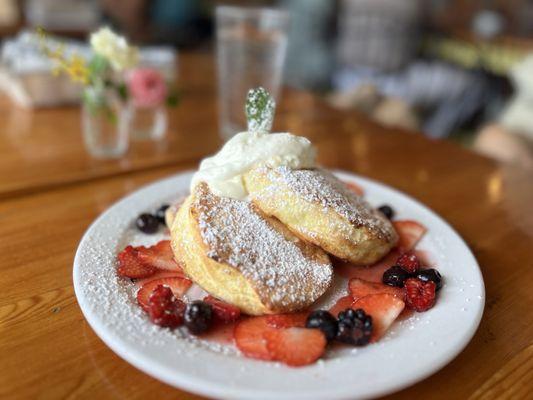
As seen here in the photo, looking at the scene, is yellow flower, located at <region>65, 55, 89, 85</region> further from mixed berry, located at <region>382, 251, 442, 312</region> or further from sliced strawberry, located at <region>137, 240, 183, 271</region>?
mixed berry, located at <region>382, 251, 442, 312</region>

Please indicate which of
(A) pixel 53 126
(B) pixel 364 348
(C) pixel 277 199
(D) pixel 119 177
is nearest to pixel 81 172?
(D) pixel 119 177

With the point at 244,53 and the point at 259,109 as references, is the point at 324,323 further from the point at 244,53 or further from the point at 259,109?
the point at 244,53

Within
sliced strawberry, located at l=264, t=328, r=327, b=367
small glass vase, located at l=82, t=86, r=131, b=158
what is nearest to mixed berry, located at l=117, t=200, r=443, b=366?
sliced strawberry, located at l=264, t=328, r=327, b=367

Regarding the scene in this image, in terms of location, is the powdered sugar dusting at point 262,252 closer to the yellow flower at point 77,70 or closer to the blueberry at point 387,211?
the blueberry at point 387,211

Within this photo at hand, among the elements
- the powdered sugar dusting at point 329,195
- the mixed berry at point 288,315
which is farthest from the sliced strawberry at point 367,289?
the powdered sugar dusting at point 329,195

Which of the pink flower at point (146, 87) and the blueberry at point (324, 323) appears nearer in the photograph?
the blueberry at point (324, 323)
